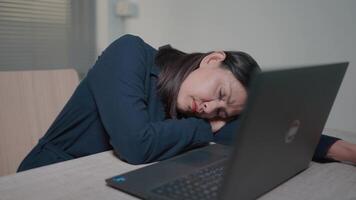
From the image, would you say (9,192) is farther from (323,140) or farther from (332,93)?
(323,140)

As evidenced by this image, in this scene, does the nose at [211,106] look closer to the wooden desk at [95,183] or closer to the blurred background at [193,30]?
the wooden desk at [95,183]

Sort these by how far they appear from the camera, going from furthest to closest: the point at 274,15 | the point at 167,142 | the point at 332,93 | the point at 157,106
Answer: the point at 274,15 < the point at 157,106 < the point at 167,142 < the point at 332,93

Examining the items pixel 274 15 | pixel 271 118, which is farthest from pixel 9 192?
pixel 274 15

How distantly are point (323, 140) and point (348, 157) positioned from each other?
0.08m

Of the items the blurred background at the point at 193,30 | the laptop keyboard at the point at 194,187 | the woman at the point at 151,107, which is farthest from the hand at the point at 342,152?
the blurred background at the point at 193,30

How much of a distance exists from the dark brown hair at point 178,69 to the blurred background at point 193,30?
54cm

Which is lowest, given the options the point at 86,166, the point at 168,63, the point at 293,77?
the point at 86,166

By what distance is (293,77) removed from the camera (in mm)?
506

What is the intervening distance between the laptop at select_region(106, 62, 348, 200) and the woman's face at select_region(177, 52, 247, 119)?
0.65ft

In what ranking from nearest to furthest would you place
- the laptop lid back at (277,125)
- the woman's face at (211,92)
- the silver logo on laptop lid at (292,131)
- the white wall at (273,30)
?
the laptop lid back at (277,125), the silver logo on laptop lid at (292,131), the woman's face at (211,92), the white wall at (273,30)

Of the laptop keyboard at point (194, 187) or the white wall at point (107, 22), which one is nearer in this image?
the laptop keyboard at point (194, 187)

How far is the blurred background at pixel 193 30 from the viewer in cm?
144

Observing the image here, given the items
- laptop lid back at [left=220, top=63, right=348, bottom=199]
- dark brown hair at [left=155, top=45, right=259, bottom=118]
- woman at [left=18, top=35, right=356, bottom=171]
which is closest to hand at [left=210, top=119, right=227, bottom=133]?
woman at [left=18, top=35, right=356, bottom=171]

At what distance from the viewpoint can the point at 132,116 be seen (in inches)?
34.9
